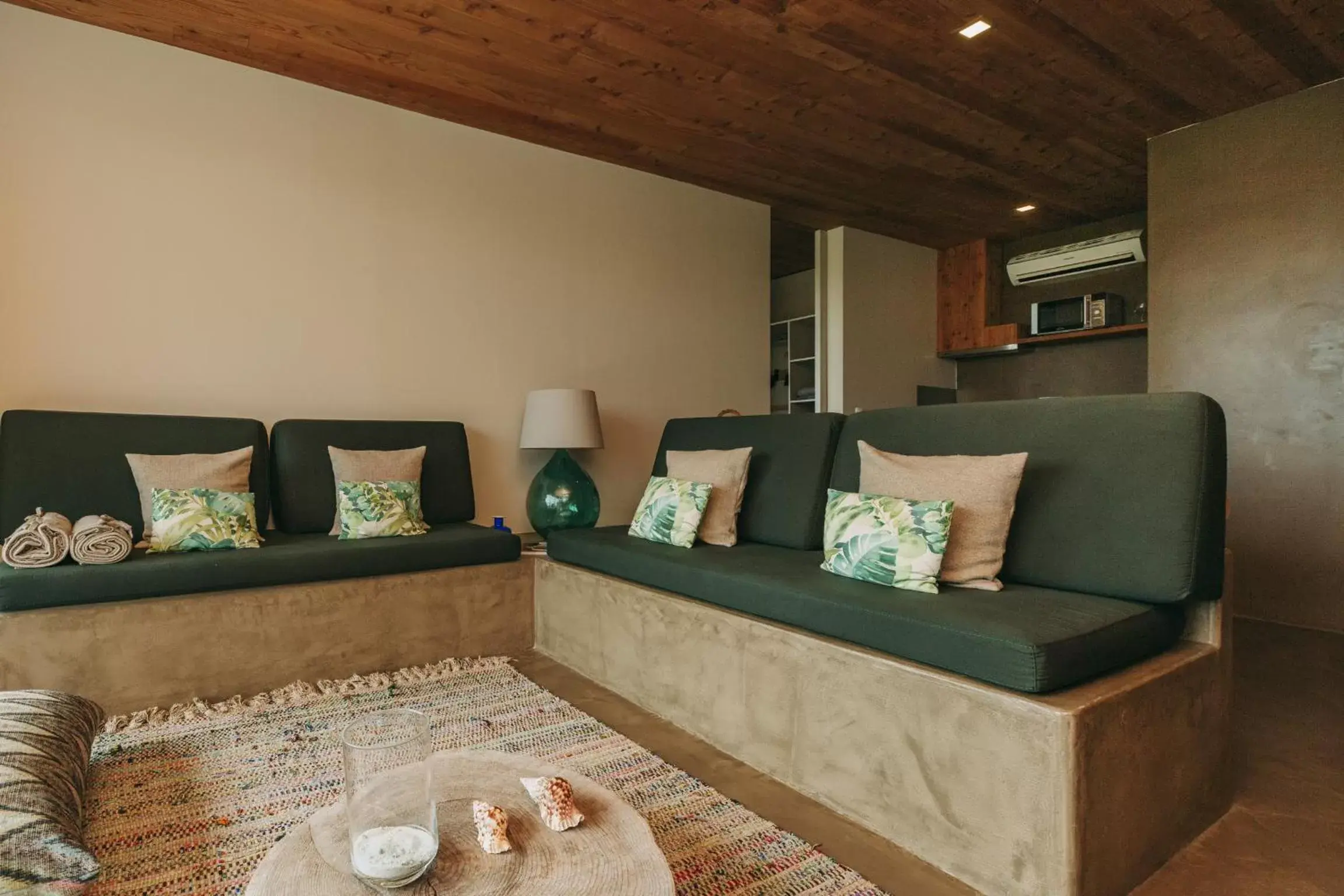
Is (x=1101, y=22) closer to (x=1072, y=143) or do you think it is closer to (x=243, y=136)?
(x=1072, y=143)

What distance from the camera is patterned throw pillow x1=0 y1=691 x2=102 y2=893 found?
1.24 m

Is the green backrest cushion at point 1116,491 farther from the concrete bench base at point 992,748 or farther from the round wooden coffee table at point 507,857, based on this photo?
the round wooden coffee table at point 507,857

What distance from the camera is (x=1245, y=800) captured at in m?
1.90

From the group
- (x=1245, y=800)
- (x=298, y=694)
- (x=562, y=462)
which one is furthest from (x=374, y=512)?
(x=1245, y=800)

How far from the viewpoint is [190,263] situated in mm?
3168

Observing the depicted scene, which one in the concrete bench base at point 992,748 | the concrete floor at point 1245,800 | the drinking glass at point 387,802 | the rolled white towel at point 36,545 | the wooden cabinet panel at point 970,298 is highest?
the wooden cabinet panel at point 970,298

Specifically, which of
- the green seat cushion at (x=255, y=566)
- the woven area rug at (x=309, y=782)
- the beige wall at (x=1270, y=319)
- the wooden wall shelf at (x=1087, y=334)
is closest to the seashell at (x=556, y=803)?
the woven area rug at (x=309, y=782)

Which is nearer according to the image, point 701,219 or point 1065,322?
point 701,219

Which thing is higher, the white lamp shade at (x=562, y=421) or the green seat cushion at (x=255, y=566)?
the white lamp shade at (x=562, y=421)

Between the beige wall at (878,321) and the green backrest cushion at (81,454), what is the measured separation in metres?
4.18

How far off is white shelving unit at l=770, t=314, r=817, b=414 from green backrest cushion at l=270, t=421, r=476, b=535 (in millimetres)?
3170

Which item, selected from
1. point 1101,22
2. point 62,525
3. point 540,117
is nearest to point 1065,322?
point 1101,22

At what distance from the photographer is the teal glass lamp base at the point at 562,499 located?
3729mm

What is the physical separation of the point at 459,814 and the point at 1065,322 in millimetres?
5604
